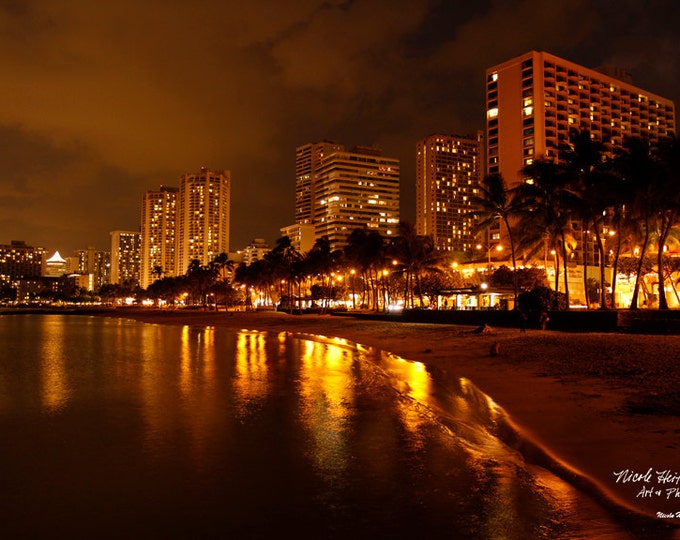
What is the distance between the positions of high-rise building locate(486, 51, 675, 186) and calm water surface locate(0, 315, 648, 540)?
112 m

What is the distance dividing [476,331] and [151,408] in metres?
23.7

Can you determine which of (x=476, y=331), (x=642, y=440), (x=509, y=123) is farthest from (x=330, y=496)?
(x=509, y=123)

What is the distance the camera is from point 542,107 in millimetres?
126562

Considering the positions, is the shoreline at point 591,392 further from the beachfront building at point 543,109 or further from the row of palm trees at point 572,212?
the beachfront building at point 543,109

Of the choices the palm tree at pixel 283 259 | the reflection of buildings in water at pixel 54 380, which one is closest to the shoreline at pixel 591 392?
the reflection of buildings in water at pixel 54 380

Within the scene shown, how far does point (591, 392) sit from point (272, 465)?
954 centimetres

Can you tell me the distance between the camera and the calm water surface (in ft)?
27.2

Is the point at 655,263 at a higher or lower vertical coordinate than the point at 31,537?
higher

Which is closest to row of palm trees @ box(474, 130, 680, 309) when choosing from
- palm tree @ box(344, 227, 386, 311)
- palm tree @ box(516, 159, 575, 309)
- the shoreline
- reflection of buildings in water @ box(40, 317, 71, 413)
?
palm tree @ box(516, 159, 575, 309)

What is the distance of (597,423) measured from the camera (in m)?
12.9

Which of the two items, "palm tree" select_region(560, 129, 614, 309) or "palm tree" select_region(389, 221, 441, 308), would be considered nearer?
"palm tree" select_region(560, 129, 614, 309)

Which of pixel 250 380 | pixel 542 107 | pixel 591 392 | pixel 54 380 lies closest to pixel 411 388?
pixel 591 392

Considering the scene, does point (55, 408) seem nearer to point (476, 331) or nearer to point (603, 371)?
point (603, 371)

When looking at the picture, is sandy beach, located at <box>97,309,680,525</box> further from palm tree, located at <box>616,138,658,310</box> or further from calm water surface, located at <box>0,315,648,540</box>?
palm tree, located at <box>616,138,658,310</box>
